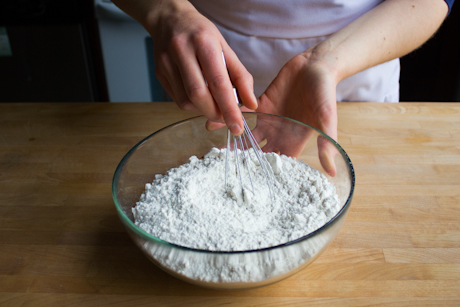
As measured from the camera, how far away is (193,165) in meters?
0.64

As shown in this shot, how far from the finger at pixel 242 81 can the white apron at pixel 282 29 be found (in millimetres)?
322

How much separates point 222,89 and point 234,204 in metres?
0.17

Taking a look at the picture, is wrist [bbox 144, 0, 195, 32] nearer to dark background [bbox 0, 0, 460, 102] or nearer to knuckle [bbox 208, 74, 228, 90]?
knuckle [bbox 208, 74, 228, 90]

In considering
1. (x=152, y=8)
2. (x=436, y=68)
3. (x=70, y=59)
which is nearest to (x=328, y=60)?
(x=152, y=8)

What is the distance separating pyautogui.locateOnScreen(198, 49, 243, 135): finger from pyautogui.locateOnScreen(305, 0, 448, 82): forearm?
0.29m

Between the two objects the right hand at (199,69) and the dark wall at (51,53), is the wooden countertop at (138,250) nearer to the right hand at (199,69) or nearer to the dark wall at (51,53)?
the right hand at (199,69)

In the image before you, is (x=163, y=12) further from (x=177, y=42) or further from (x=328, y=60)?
(x=328, y=60)

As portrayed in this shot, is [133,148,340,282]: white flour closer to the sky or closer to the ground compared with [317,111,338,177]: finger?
closer to the ground

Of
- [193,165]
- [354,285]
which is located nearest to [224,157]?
[193,165]

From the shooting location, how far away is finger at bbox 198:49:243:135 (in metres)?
0.52

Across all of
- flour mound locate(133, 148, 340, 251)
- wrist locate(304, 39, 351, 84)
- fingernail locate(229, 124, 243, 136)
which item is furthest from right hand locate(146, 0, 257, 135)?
wrist locate(304, 39, 351, 84)

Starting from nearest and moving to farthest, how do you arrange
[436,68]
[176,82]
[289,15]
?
[176,82] → [289,15] → [436,68]

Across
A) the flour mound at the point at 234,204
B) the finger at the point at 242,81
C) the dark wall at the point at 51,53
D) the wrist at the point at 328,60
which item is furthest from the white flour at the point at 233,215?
the dark wall at the point at 51,53

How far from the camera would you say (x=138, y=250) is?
54 centimetres
